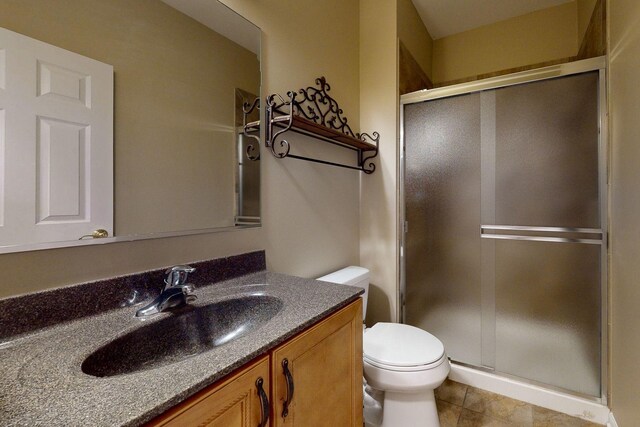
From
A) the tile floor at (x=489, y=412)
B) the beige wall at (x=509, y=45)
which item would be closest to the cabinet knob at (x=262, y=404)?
the tile floor at (x=489, y=412)

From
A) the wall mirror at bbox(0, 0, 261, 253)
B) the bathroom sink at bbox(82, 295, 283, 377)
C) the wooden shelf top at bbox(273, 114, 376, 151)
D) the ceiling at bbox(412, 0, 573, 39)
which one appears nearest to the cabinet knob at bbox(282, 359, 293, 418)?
the bathroom sink at bbox(82, 295, 283, 377)

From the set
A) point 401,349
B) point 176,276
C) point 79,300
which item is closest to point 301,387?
point 176,276

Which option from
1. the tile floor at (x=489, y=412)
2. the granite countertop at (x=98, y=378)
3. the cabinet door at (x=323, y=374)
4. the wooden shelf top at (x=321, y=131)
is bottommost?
the tile floor at (x=489, y=412)

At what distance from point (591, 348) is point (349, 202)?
60.5 inches

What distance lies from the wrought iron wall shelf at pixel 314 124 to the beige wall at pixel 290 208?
A: 56 mm

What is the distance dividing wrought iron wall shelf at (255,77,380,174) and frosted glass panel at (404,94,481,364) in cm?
31

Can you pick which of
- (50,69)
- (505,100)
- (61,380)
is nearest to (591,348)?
(505,100)

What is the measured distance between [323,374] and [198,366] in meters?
0.44

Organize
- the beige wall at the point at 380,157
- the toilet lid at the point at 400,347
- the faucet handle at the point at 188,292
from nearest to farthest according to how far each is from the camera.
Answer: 1. the faucet handle at the point at 188,292
2. the toilet lid at the point at 400,347
3. the beige wall at the point at 380,157

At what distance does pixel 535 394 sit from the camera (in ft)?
5.57

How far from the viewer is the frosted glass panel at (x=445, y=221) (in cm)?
187

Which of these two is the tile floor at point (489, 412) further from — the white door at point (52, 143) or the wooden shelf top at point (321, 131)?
the white door at point (52, 143)

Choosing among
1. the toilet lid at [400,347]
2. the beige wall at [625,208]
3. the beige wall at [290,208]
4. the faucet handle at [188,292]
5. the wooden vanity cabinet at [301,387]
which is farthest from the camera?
the toilet lid at [400,347]

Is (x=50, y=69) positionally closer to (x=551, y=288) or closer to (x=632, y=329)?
(x=632, y=329)
